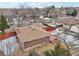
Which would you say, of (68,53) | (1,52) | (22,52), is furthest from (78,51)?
(1,52)

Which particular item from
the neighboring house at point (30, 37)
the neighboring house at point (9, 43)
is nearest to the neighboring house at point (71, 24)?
the neighboring house at point (30, 37)

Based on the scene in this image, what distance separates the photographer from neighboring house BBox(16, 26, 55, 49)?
1015mm

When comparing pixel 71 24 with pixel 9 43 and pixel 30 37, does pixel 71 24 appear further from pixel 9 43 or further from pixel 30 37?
pixel 9 43

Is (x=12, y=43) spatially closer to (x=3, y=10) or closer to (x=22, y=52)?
(x=22, y=52)

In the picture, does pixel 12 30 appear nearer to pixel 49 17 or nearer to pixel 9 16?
pixel 9 16

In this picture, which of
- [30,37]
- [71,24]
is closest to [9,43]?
[30,37]

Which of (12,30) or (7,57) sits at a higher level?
(12,30)

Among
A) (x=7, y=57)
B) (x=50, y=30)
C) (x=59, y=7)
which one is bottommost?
(x=7, y=57)

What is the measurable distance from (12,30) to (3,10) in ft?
0.35

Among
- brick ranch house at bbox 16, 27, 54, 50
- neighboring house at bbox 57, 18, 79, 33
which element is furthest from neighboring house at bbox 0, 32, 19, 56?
neighboring house at bbox 57, 18, 79, 33

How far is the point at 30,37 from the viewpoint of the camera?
39.9 inches

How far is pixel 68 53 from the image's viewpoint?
101 cm

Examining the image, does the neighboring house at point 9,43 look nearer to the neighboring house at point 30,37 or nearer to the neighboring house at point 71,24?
the neighboring house at point 30,37

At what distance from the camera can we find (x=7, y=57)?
1.02 meters
